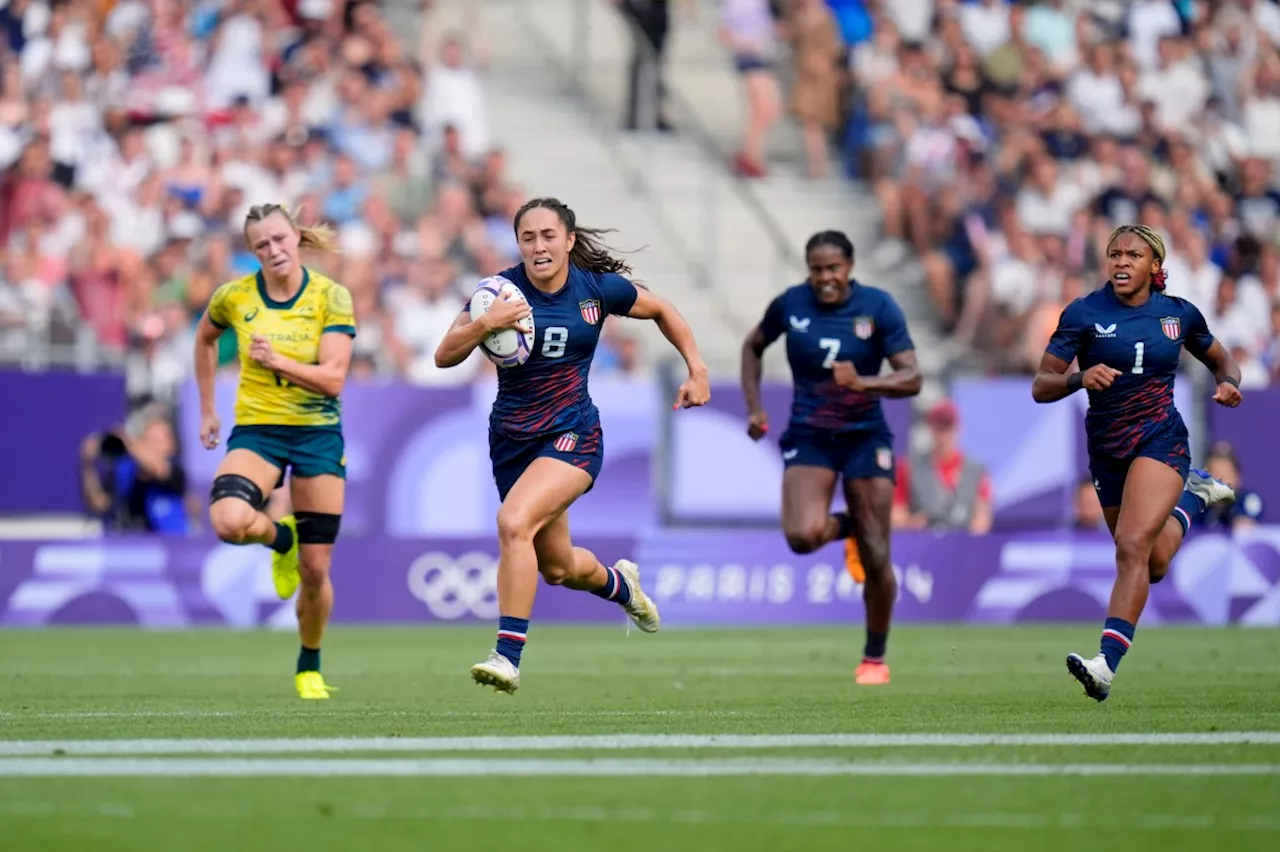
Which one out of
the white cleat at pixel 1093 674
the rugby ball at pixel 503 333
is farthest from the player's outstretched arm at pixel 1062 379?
the rugby ball at pixel 503 333

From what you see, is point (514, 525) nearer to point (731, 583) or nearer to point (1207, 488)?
point (1207, 488)

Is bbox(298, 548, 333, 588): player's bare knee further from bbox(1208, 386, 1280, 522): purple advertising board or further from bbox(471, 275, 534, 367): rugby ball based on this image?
bbox(1208, 386, 1280, 522): purple advertising board

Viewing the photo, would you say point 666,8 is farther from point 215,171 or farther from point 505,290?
point 505,290

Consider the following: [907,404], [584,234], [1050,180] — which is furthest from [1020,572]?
[584,234]

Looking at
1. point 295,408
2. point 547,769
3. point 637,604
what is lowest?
point 547,769

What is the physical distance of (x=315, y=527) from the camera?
1273cm

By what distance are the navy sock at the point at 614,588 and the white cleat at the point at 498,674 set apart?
164 centimetres

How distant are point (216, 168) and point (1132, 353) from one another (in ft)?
46.9

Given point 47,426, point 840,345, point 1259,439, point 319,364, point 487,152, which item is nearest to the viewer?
point 319,364

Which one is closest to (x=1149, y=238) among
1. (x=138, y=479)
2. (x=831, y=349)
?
(x=831, y=349)

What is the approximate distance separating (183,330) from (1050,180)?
10437mm

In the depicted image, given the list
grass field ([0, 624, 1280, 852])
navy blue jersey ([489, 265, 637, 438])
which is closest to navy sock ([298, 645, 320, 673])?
grass field ([0, 624, 1280, 852])

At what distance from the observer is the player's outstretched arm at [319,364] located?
39.7 ft

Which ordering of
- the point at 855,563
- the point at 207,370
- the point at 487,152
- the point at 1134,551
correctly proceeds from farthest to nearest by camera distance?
the point at 487,152, the point at 855,563, the point at 207,370, the point at 1134,551
